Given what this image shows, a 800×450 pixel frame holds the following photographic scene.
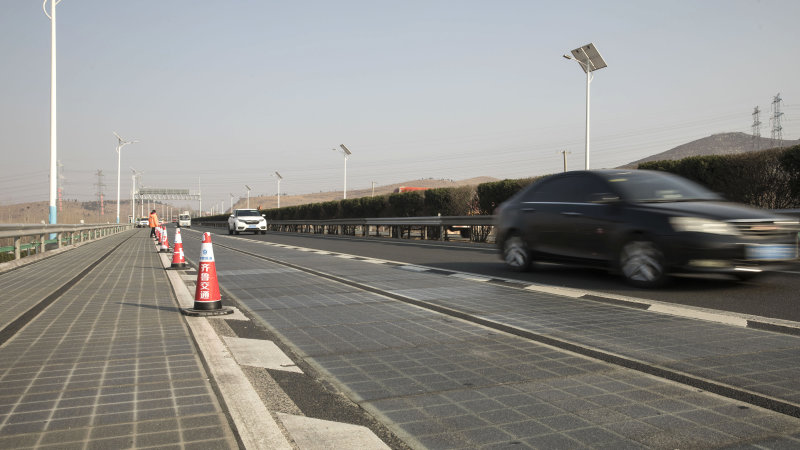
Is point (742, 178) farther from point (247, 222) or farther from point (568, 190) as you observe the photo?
point (247, 222)

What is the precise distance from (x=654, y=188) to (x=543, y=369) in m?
5.17

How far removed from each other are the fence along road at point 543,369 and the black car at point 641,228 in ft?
4.33

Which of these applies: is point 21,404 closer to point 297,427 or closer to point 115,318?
point 297,427

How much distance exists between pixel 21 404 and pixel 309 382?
1628 millimetres

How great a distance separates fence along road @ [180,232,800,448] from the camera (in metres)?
2.93

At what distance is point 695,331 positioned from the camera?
517cm

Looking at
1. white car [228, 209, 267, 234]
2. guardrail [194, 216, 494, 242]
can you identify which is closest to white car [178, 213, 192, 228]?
white car [228, 209, 267, 234]

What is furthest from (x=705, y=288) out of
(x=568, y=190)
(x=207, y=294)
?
(x=207, y=294)

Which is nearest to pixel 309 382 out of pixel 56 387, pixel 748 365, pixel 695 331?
pixel 56 387

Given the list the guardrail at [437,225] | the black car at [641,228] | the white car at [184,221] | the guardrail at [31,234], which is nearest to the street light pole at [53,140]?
the guardrail at [31,234]

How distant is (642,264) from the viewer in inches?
306

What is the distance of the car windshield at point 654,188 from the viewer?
26.6 feet

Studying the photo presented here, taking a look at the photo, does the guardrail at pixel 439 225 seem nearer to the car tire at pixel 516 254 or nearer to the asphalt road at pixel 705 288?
the asphalt road at pixel 705 288

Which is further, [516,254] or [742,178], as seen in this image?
[742,178]
